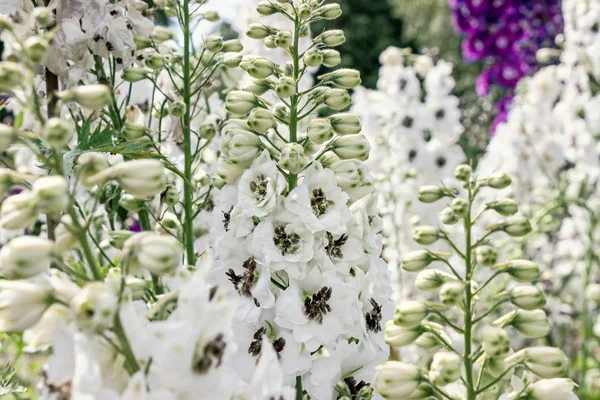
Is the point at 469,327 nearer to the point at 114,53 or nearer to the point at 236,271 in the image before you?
the point at 236,271

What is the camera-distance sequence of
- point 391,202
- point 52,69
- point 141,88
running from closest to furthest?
point 52,69, point 141,88, point 391,202

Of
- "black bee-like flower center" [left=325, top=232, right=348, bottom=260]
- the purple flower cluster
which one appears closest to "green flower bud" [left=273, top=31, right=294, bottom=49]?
"black bee-like flower center" [left=325, top=232, right=348, bottom=260]

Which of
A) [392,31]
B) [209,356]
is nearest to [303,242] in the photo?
[209,356]

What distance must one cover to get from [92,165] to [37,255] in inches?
4.8

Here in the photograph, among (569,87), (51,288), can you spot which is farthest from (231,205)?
(569,87)

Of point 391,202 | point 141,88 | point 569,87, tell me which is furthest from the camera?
point 569,87

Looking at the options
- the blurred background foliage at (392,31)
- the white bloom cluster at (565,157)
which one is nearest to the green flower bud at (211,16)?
the white bloom cluster at (565,157)

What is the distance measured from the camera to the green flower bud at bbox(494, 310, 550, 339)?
3.55 ft

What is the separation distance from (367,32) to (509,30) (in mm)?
10548

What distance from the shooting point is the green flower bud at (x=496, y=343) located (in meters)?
0.96

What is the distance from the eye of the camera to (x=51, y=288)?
68cm

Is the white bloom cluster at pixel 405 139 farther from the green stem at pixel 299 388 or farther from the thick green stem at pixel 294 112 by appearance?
the green stem at pixel 299 388

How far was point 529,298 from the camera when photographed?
→ 3.51ft

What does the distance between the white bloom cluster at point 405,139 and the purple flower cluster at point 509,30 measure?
1601 millimetres
